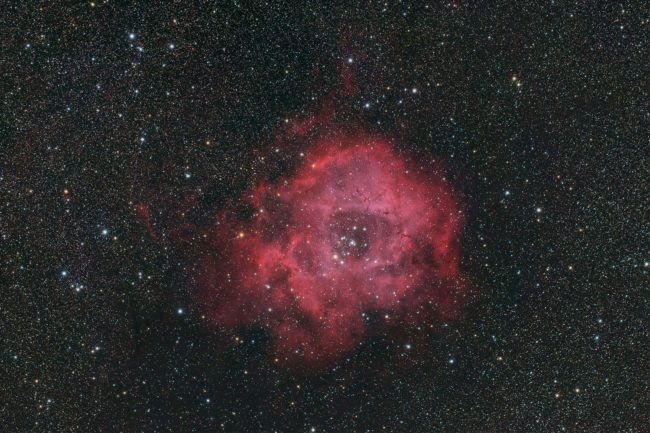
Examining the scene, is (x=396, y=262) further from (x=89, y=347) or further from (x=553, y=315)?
(x=89, y=347)

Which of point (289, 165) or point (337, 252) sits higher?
point (289, 165)

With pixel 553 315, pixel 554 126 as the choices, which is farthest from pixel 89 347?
pixel 554 126

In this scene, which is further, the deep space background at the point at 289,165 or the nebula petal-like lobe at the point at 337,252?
the nebula petal-like lobe at the point at 337,252

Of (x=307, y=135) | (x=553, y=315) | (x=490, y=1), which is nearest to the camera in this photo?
(x=490, y=1)

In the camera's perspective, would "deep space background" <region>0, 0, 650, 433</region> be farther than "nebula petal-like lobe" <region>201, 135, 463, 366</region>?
No
